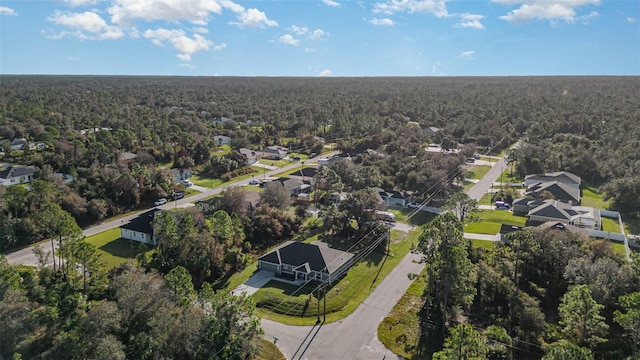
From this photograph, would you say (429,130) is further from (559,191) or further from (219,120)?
(219,120)

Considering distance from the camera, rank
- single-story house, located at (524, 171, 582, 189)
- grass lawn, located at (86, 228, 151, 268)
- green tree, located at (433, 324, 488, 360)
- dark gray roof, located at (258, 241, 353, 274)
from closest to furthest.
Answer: green tree, located at (433, 324, 488, 360) → dark gray roof, located at (258, 241, 353, 274) → grass lawn, located at (86, 228, 151, 268) → single-story house, located at (524, 171, 582, 189)

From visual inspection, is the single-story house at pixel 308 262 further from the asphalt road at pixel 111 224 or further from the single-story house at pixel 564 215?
the single-story house at pixel 564 215

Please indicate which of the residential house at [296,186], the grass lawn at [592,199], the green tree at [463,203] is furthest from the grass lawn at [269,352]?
the grass lawn at [592,199]

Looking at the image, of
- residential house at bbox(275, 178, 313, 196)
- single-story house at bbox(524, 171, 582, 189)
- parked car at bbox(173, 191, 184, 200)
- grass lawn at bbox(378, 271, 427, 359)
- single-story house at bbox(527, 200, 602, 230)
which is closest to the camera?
grass lawn at bbox(378, 271, 427, 359)

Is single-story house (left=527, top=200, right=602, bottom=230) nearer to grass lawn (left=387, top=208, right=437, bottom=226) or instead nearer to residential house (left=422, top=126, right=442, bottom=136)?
grass lawn (left=387, top=208, right=437, bottom=226)

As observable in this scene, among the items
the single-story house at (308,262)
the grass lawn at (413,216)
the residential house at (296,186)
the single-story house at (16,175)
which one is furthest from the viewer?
the residential house at (296,186)

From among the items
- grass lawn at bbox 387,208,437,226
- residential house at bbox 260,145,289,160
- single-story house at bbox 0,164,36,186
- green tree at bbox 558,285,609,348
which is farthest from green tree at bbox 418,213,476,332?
residential house at bbox 260,145,289,160
